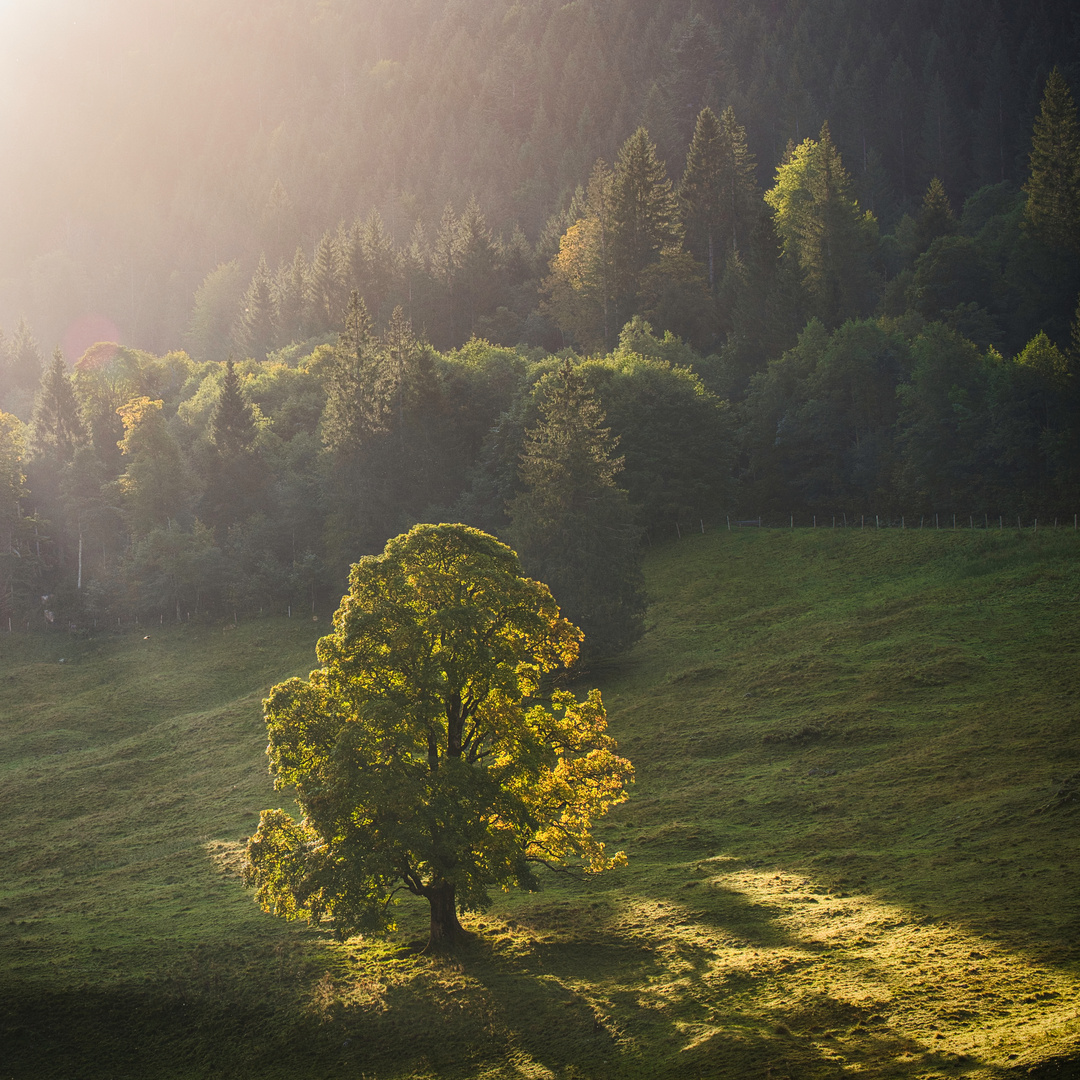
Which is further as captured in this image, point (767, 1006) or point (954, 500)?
point (954, 500)

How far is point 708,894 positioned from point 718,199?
9913 centimetres

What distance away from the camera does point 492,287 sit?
408 ft

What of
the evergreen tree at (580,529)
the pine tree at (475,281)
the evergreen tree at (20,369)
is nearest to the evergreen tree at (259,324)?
the pine tree at (475,281)

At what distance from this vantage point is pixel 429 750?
29.3m

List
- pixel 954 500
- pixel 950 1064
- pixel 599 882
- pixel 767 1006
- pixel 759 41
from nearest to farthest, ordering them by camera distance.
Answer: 1. pixel 950 1064
2. pixel 767 1006
3. pixel 599 882
4. pixel 954 500
5. pixel 759 41

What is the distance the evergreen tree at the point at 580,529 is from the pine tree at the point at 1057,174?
5688cm

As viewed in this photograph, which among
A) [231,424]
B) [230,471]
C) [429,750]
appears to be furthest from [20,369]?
[429,750]

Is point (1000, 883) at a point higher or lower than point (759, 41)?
lower

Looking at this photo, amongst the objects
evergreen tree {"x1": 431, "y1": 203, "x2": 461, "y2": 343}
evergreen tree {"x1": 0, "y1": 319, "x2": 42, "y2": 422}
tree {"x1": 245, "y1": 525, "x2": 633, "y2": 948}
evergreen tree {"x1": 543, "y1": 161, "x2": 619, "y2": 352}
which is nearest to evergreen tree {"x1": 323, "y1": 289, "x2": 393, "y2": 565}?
evergreen tree {"x1": 543, "y1": 161, "x2": 619, "y2": 352}

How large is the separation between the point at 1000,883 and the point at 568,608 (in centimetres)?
3266

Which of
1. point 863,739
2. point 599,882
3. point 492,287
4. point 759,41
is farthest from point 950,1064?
point 759,41

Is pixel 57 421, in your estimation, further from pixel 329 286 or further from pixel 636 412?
pixel 636 412

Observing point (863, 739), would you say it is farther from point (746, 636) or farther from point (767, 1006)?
point (767, 1006)

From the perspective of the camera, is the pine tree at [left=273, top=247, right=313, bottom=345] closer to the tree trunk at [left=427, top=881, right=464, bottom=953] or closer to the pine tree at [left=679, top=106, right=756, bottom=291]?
the pine tree at [left=679, top=106, right=756, bottom=291]
